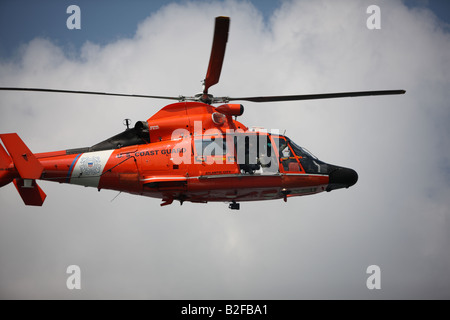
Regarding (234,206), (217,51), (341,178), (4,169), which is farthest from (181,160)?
(341,178)

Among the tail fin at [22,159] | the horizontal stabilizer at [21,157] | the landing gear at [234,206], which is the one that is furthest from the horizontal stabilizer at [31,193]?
the landing gear at [234,206]

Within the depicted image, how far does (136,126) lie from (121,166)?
1503mm

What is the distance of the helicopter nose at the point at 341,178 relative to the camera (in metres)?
21.3

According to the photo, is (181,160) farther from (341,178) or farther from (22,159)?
(341,178)

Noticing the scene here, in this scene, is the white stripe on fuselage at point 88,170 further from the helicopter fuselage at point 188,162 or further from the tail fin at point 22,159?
the tail fin at point 22,159

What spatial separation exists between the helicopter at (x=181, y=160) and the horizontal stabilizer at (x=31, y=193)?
0.03m

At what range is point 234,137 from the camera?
20.2 metres

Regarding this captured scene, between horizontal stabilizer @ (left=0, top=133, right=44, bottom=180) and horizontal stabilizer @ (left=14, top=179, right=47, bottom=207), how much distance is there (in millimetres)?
488

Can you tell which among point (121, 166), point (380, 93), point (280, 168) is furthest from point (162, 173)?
point (380, 93)

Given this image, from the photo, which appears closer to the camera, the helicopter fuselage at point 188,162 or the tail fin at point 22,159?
the tail fin at point 22,159

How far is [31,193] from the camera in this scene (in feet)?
64.5

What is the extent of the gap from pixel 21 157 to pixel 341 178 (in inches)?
432

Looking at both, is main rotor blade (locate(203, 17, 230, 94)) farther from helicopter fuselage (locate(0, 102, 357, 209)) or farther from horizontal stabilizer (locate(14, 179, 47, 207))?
horizontal stabilizer (locate(14, 179, 47, 207))

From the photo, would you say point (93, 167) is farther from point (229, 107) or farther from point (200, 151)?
point (229, 107)
